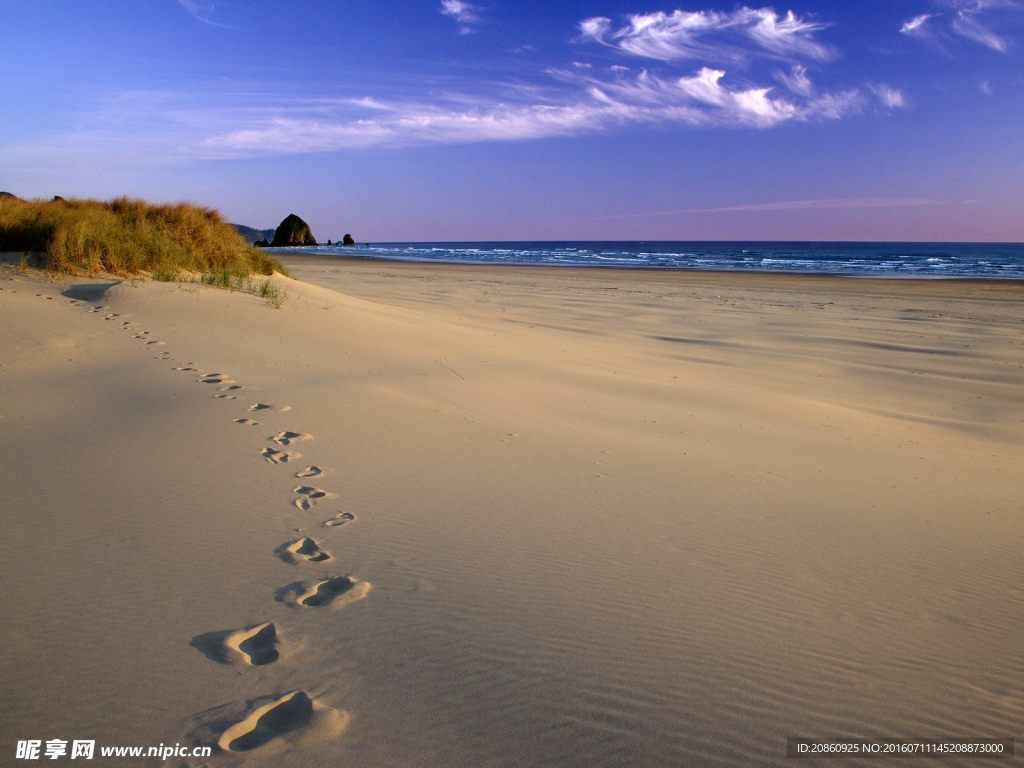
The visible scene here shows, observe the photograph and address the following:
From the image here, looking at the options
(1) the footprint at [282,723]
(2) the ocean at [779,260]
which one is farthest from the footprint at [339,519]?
(2) the ocean at [779,260]

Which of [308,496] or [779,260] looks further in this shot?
[779,260]

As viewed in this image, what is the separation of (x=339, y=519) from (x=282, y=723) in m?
1.41

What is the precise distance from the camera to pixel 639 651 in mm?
2330

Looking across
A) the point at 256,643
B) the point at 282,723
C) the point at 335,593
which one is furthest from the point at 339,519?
the point at 282,723

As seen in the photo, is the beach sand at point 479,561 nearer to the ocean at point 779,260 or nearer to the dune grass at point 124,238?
the dune grass at point 124,238

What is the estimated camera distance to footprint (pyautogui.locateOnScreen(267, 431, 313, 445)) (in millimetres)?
4391

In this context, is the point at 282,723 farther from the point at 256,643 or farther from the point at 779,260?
the point at 779,260

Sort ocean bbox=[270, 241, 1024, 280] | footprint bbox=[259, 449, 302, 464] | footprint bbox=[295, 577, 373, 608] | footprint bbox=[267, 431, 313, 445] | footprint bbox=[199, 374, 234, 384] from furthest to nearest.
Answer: ocean bbox=[270, 241, 1024, 280]
footprint bbox=[199, 374, 234, 384]
footprint bbox=[267, 431, 313, 445]
footprint bbox=[259, 449, 302, 464]
footprint bbox=[295, 577, 373, 608]

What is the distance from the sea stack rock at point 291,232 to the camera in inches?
3221

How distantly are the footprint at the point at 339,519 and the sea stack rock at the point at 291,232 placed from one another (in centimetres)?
8370

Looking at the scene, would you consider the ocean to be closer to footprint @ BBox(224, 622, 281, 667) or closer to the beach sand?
the beach sand

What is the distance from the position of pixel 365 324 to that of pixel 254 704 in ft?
24.3

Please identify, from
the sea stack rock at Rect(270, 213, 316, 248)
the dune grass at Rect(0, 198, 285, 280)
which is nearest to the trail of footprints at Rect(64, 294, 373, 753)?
the dune grass at Rect(0, 198, 285, 280)

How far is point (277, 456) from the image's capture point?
411cm
